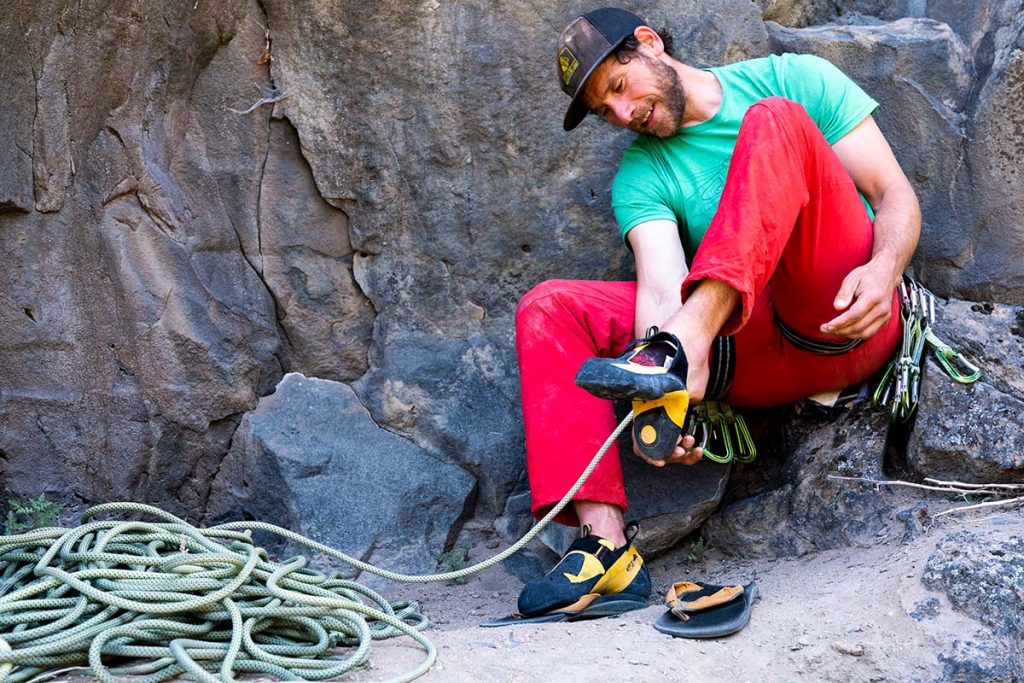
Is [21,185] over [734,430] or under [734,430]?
over

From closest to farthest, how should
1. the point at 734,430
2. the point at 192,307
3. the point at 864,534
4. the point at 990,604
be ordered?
the point at 990,604, the point at 864,534, the point at 734,430, the point at 192,307

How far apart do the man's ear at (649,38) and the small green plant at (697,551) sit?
1.26 metres

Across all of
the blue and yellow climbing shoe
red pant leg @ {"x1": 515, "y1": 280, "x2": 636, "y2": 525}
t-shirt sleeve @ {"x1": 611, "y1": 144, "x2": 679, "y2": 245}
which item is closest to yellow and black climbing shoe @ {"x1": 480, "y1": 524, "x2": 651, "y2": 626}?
red pant leg @ {"x1": 515, "y1": 280, "x2": 636, "y2": 525}

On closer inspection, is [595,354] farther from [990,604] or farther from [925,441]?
[990,604]

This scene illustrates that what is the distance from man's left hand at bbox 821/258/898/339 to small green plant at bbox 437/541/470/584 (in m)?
1.18

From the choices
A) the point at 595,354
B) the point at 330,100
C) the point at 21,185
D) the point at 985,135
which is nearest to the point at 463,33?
the point at 330,100

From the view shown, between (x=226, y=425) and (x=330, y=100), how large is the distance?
0.95 m

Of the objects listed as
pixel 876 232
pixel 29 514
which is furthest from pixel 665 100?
pixel 29 514

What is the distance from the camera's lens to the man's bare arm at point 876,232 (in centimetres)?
235

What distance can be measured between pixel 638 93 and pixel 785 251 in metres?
0.61

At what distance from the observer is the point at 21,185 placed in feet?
9.04

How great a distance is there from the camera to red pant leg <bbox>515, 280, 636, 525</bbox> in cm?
253

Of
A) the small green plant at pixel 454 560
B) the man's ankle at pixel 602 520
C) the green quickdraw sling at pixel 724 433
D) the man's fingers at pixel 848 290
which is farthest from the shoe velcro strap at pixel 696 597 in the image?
the small green plant at pixel 454 560

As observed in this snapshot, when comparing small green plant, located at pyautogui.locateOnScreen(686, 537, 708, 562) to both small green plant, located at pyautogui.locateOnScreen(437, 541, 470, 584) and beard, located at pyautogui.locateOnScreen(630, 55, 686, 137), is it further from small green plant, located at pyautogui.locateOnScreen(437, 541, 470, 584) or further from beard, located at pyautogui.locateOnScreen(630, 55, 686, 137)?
beard, located at pyautogui.locateOnScreen(630, 55, 686, 137)
